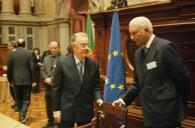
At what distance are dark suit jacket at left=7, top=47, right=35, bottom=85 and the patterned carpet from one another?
0.74 m

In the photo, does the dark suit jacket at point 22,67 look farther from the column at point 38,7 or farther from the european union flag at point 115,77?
the column at point 38,7

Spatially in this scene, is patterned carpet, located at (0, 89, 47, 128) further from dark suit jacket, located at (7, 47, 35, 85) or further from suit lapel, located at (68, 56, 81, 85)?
suit lapel, located at (68, 56, 81, 85)

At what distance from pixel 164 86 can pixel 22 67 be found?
175 inches

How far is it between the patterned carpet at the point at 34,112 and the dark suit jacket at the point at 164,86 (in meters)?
3.92

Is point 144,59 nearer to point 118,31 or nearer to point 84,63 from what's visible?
point 84,63

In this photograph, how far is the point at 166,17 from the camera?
4859 millimetres

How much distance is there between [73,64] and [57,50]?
2.24 metres

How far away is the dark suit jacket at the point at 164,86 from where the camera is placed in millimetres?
3104

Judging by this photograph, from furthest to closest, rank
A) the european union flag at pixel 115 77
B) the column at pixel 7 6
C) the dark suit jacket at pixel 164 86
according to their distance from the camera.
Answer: the column at pixel 7 6
the european union flag at pixel 115 77
the dark suit jacket at pixel 164 86

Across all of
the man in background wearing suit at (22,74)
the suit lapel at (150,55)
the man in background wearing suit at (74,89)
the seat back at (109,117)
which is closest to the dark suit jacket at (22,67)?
the man in background wearing suit at (22,74)

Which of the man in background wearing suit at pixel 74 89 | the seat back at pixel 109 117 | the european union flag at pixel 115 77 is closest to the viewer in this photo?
the seat back at pixel 109 117

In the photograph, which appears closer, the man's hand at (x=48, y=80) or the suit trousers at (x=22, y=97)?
the man's hand at (x=48, y=80)

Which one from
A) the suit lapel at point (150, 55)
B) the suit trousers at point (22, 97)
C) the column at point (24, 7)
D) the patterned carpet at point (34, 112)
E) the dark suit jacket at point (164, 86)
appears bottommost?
the patterned carpet at point (34, 112)

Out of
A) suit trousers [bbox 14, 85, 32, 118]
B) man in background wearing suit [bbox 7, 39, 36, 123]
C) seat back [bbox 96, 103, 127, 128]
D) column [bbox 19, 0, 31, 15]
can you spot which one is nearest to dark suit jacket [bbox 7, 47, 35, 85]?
man in background wearing suit [bbox 7, 39, 36, 123]
